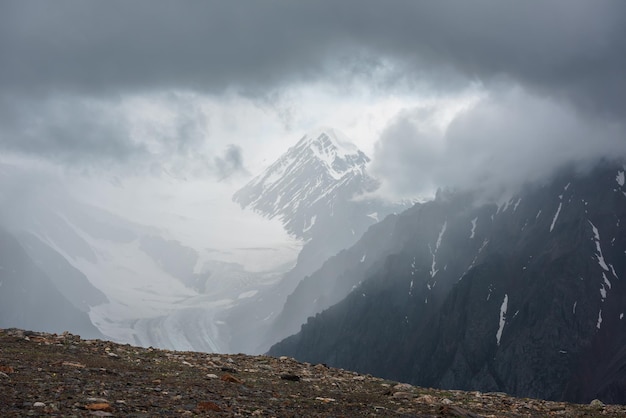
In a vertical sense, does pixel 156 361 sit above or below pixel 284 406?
above

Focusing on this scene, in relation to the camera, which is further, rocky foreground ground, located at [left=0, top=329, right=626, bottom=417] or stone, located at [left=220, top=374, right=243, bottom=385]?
stone, located at [left=220, top=374, right=243, bottom=385]

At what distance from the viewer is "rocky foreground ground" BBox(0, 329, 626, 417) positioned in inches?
877

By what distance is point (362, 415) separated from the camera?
24984 mm

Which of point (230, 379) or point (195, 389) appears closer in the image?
point (195, 389)

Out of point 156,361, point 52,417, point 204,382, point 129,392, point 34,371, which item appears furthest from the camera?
point 156,361

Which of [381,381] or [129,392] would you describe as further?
[381,381]

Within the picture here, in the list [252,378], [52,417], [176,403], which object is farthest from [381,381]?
[52,417]

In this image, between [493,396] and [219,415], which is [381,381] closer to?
[493,396]

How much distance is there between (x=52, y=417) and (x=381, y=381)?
2022cm

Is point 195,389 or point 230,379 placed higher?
point 230,379

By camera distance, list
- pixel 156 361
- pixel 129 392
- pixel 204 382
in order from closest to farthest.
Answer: pixel 129 392
pixel 204 382
pixel 156 361

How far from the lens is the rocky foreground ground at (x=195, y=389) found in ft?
73.1

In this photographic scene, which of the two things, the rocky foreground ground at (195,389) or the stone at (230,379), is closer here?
the rocky foreground ground at (195,389)

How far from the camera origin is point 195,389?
2627 cm
